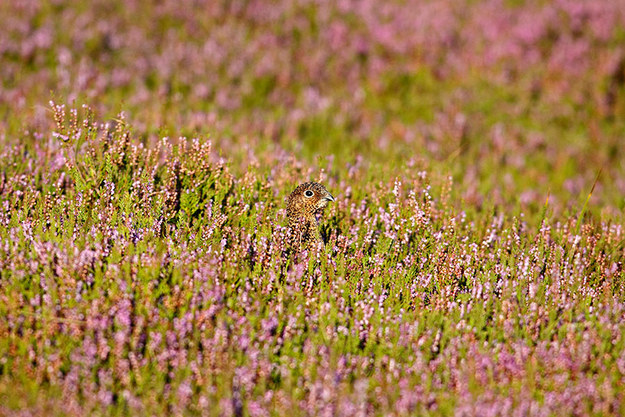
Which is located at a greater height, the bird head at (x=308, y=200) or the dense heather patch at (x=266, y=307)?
the bird head at (x=308, y=200)

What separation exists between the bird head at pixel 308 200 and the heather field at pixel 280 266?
18 cm

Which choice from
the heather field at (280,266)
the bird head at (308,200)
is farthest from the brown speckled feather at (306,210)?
the heather field at (280,266)

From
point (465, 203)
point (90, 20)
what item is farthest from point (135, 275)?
point (90, 20)

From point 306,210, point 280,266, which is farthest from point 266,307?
point 306,210

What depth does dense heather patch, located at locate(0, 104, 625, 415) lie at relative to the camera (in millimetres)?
3297

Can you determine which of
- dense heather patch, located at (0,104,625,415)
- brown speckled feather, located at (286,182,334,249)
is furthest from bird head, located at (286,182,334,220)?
dense heather patch, located at (0,104,625,415)

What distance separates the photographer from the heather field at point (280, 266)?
10.9 feet

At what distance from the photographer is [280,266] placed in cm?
428

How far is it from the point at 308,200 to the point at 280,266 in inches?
18.5

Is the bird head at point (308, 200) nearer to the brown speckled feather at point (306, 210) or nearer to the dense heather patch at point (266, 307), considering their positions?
the brown speckled feather at point (306, 210)

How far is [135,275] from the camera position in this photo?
3701 mm

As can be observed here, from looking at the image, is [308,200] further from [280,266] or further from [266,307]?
[266,307]

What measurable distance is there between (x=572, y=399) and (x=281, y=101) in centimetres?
644

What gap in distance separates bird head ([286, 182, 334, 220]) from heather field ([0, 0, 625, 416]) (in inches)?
7.1
